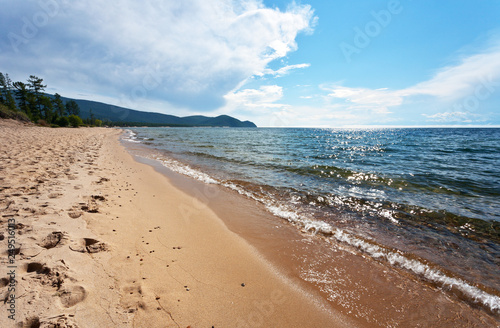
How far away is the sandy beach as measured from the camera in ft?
8.43

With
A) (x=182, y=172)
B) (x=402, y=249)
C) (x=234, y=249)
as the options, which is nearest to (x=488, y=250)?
(x=402, y=249)

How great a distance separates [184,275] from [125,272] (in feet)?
3.39

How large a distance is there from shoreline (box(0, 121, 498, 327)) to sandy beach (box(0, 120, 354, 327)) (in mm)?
17

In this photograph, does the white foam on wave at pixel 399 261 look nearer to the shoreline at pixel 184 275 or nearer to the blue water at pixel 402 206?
the blue water at pixel 402 206

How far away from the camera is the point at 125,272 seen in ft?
11.3

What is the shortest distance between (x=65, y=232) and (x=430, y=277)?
7.93 meters

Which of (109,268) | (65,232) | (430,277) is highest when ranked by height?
(65,232)

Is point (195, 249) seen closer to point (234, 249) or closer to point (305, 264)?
point (234, 249)

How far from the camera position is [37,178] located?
269 inches

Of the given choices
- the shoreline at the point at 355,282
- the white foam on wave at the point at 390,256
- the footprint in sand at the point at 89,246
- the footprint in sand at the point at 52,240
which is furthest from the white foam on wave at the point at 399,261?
the footprint in sand at the point at 52,240

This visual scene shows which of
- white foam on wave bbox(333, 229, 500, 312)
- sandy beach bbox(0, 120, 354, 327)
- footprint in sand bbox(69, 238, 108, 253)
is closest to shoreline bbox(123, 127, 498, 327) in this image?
white foam on wave bbox(333, 229, 500, 312)

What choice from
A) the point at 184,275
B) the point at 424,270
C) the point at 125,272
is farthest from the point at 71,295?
the point at 424,270

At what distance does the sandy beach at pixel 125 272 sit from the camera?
8.43 ft

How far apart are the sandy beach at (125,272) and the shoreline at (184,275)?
0.02 meters
